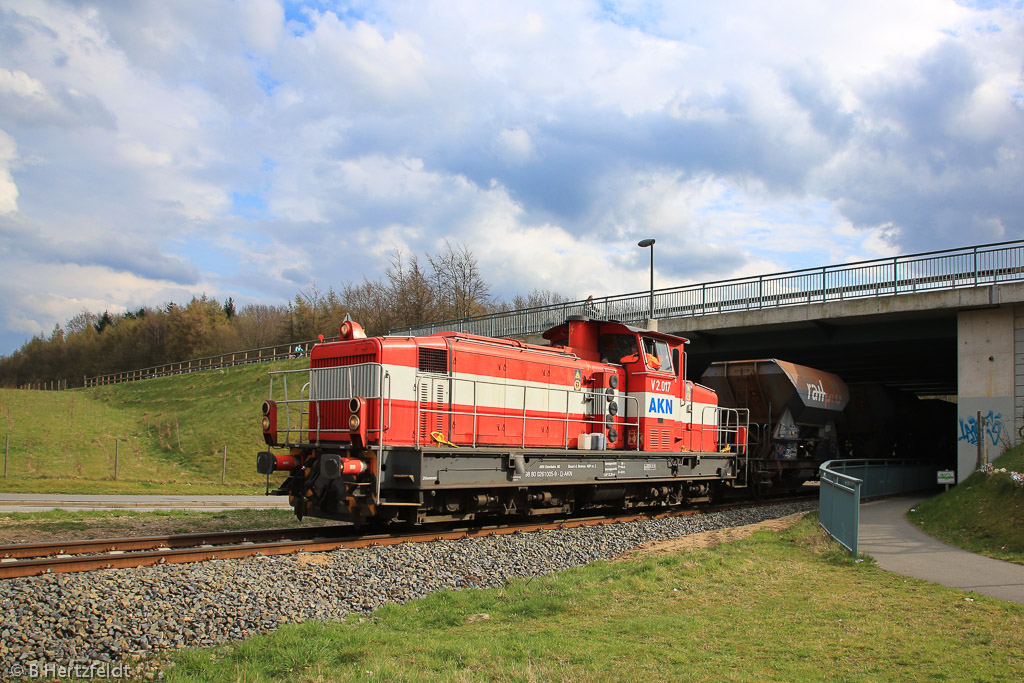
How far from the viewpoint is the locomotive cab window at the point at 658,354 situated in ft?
48.3

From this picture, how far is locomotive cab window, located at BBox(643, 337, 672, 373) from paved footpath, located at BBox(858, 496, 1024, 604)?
4987 mm

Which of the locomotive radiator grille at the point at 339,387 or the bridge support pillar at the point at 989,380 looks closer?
the locomotive radiator grille at the point at 339,387

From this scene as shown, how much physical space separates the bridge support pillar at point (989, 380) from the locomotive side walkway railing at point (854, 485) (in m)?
2.01

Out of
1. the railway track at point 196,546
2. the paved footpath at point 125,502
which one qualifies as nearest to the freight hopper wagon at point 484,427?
the railway track at point 196,546

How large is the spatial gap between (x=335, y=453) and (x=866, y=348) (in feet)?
67.3

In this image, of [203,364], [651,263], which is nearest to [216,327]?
[203,364]

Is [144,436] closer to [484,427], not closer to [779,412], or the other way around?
[484,427]

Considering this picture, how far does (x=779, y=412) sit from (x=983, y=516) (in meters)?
7.21

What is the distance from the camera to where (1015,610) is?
7.02 m

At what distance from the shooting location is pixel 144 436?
117ft

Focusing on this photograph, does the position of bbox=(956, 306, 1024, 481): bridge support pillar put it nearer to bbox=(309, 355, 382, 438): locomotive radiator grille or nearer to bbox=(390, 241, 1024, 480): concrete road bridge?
bbox=(390, 241, 1024, 480): concrete road bridge

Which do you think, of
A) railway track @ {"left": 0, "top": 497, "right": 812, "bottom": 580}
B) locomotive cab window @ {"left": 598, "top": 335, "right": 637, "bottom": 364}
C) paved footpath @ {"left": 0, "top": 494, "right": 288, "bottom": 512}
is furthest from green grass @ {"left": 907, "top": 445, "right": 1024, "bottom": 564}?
paved footpath @ {"left": 0, "top": 494, "right": 288, "bottom": 512}

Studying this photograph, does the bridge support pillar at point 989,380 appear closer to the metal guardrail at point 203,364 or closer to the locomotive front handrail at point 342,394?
the locomotive front handrail at point 342,394

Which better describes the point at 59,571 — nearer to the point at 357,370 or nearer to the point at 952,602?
the point at 357,370
